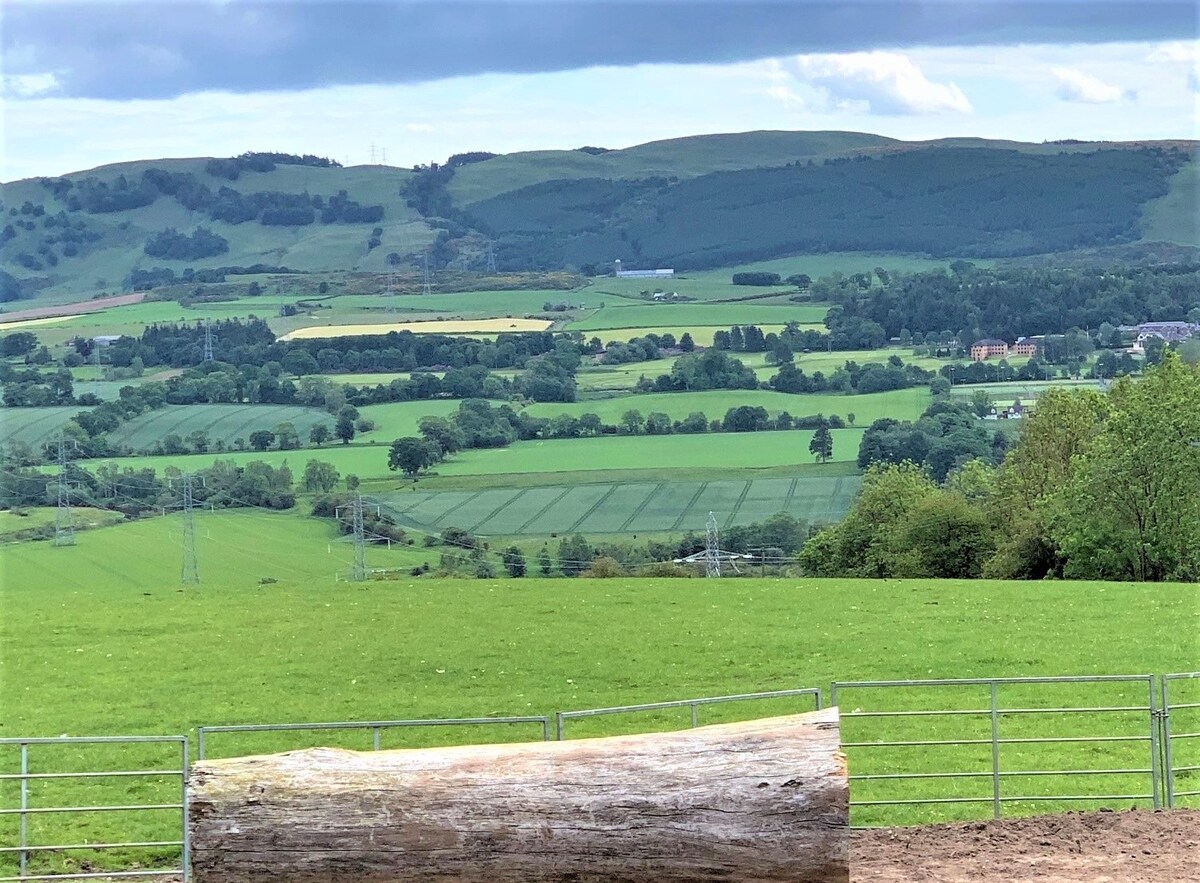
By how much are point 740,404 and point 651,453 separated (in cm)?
1628

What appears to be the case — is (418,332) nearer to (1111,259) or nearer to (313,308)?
(313,308)

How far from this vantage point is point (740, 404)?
113 meters

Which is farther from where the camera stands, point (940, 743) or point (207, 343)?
point (207, 343)

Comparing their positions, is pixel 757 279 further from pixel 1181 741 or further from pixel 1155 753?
pixel 1155 753

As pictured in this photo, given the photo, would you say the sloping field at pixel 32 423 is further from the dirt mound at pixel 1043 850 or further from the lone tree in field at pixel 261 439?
the dirt mound at pixel 1043 850

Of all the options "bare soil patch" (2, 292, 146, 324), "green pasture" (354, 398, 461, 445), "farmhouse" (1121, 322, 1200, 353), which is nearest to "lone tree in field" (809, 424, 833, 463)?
"green pasture" (354, 398, 461, 445)

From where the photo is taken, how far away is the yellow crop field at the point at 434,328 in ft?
465

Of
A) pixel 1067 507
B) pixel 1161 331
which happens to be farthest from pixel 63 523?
pixel 1161 331

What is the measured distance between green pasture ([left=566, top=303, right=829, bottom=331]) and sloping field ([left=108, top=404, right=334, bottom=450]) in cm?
4124

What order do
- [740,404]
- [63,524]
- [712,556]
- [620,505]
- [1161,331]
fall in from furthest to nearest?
[1161,331] → [740,404] → [620,505] → [63,524] → [712,556]

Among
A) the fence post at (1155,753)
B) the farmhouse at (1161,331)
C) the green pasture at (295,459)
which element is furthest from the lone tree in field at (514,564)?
the farmhouse at (1161,331)

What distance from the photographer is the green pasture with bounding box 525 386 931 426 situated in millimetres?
108625

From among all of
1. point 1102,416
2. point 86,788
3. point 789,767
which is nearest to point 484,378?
point 1102,416

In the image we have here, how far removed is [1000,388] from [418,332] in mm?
56351
